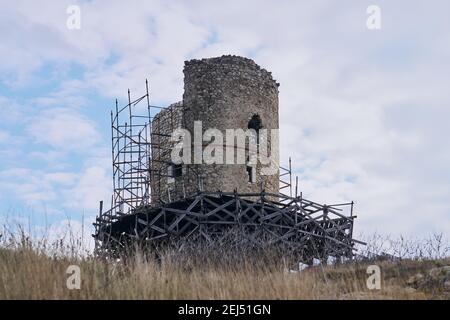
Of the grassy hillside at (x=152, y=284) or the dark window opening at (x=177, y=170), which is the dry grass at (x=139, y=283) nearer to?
the grassy hillside at (x=152, y=284)

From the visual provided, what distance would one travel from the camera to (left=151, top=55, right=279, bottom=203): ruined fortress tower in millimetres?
20109

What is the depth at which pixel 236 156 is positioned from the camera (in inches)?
795

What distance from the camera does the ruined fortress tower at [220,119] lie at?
20.1 metres

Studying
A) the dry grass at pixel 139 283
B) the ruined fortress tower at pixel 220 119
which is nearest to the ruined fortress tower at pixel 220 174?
A: the ruined fortress tower at pixel 220 119

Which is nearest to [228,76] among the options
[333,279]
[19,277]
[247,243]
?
[247,243]

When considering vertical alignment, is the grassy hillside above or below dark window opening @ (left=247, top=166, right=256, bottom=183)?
below

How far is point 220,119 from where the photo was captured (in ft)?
66.1

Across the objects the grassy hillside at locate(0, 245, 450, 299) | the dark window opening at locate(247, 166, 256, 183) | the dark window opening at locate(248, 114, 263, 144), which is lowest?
the grassy hillside at locate(0, 245, 450, 299)

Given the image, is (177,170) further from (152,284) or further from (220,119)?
(152,284)

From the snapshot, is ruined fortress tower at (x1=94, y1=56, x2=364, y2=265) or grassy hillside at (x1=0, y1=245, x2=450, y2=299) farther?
ruined fortress tower at (x1=94, y1=56, x2=364, y2=265)

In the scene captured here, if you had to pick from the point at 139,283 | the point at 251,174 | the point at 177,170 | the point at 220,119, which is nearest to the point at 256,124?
the point at 220,119

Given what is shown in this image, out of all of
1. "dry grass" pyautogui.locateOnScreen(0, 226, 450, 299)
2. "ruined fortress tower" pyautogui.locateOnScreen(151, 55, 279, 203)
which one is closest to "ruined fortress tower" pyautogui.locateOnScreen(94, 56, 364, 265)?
"ruined fortress tower" pyautogui.locateOnScreen(151, 55, 279, 203)

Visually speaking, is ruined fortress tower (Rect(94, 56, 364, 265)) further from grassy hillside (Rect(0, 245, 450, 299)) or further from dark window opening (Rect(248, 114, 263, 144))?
grassy hillside (Rect(0, 245, 450, 299))

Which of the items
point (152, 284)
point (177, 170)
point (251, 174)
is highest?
point (177, 170)
